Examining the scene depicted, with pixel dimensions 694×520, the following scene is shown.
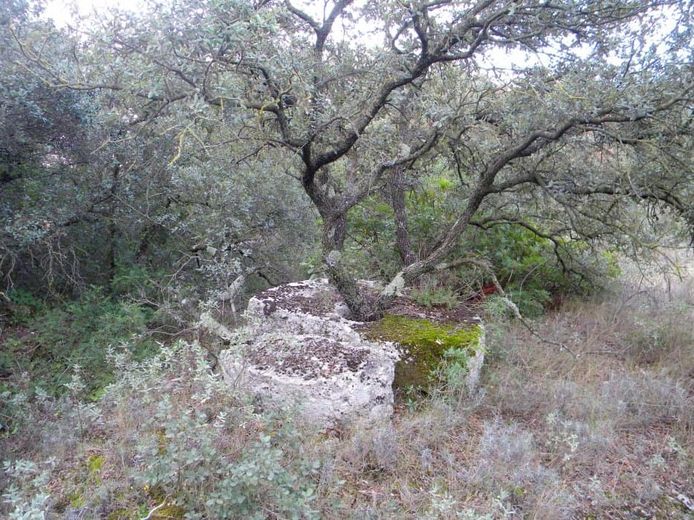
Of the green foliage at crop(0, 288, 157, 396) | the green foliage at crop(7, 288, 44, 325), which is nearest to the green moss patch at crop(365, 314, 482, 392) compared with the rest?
Answer: the green foliage at crop(0, 288, 157, 396)

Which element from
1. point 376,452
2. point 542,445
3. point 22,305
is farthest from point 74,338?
point 542,445

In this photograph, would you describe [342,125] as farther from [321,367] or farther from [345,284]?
[321,367]

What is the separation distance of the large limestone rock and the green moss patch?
6 cm

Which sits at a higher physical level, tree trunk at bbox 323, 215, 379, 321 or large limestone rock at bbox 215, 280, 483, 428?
tree trunk at bbox 323, 215, 379, 321

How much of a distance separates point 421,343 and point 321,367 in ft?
3.13

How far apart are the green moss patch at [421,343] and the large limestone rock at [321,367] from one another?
62mm

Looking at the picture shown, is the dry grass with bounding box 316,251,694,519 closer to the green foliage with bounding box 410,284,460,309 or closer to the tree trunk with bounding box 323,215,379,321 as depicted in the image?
the green foliage with bounding box 410,284,460,309

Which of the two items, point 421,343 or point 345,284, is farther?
point 345,284

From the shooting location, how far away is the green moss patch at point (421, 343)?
4.04m

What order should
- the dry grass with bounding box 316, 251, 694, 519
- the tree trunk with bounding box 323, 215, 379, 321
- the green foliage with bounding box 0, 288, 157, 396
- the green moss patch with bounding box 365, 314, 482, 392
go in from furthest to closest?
the green foliage with bounding box 0, 288, 157, 396, the tree trunk with bounding box 323, 215, 379, 321, the green moss patch with bounding box 365, 314, 482, 392, the dry grass with bounding box 316, 251, 694, 519

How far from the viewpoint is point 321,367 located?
3.81 meters

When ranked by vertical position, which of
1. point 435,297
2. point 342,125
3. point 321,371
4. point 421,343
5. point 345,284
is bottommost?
point 321,371

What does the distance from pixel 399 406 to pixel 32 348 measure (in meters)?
4.72

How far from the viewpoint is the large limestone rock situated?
3.59m
